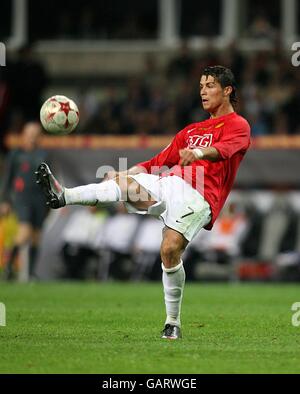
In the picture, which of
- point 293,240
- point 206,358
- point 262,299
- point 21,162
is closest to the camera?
point 206,358

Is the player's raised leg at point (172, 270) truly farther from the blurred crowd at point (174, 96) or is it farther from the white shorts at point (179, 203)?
Answer: the blurred crowd at point (174, 96)

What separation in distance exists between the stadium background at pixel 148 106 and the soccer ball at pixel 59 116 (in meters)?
10.1

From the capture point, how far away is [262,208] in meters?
20.5

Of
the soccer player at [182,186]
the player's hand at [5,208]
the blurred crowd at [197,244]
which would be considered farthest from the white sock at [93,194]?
the blurred crowd at [197,244]

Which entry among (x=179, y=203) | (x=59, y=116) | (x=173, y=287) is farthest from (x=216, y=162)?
(x=59, y=116)

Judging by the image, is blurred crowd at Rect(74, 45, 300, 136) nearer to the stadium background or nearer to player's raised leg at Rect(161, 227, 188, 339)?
the stadium background

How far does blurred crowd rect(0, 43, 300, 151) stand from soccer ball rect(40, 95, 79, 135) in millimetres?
11935

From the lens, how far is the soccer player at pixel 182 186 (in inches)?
371

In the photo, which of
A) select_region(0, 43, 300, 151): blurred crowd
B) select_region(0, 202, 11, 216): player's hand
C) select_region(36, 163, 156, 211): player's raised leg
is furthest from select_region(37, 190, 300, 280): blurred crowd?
select_region(36, 163, 156, 211): player's raised leg

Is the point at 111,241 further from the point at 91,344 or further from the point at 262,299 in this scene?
the point at 91,344

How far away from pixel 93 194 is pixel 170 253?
2.67 feet

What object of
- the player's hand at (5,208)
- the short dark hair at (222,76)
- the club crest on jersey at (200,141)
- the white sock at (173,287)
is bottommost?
the white sock at (173,287)

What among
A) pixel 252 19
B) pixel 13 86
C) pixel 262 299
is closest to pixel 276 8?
pixel 252 19

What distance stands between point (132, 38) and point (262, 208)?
8903mm
